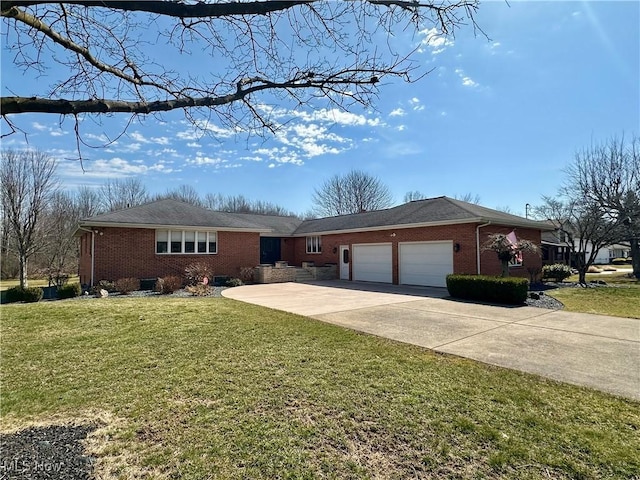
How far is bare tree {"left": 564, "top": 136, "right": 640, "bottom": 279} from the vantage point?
22.4 metres

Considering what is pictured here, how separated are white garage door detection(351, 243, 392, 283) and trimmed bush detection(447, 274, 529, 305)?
5.84 meters

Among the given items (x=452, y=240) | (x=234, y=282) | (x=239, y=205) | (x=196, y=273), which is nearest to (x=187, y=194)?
(x=239, y=205)

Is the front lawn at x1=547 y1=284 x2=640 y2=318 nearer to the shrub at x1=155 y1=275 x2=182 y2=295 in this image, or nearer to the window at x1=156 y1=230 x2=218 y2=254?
the shrub at x1=155 y1=275 x2=182 y2=295

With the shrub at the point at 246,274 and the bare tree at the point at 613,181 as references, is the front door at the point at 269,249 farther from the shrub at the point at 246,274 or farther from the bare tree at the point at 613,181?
the bare tree at the point at 613,181

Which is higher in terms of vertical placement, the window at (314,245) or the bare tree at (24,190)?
the bare tree at (24,190)

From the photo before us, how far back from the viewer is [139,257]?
53.7 feet

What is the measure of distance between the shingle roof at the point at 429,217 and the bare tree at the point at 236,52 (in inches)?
494

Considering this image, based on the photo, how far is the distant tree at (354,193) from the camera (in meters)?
40.5

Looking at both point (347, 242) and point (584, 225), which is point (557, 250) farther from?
point (347, 242)

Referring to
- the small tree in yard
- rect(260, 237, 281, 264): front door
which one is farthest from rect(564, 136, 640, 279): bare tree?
rect(260, 237, 281, 264): front door

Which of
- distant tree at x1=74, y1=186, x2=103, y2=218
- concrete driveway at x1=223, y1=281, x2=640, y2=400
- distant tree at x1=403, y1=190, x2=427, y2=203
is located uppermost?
distant tree at x1=403, y1=190, x2=427, y2=203

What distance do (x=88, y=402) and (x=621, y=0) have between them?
8032 millimetres

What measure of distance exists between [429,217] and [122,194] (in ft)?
118
